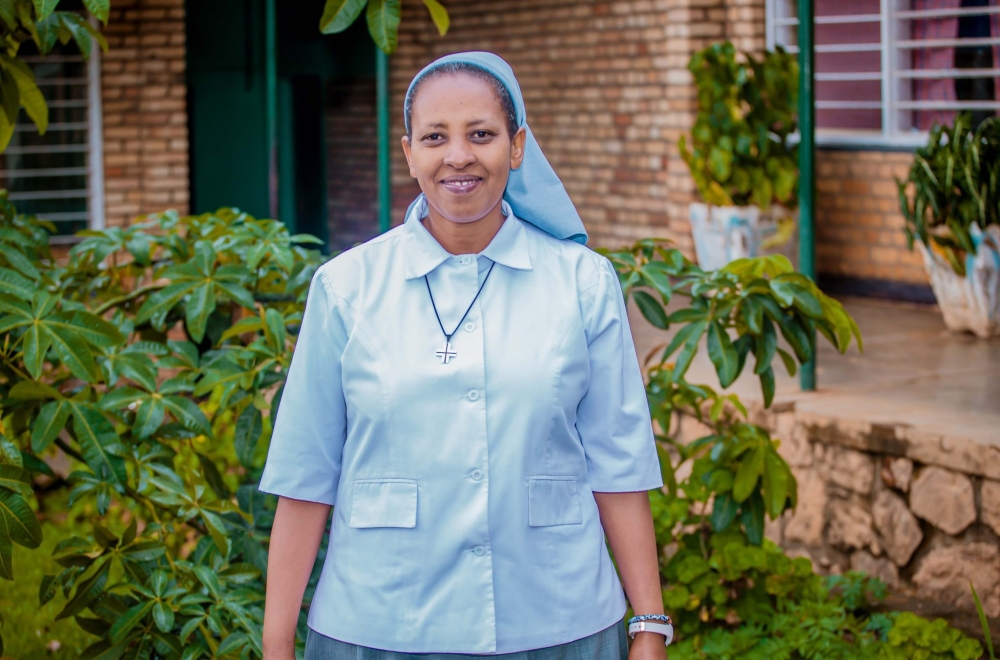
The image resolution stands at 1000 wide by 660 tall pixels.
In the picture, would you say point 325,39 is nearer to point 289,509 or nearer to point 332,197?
point 332,197

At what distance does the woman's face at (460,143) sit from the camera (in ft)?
6.16

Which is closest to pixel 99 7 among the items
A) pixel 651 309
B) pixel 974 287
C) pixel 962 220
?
pixel 651 309

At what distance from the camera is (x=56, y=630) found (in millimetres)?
4242

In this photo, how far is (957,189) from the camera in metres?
5.88

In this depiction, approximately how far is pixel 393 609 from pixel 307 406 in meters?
0.33

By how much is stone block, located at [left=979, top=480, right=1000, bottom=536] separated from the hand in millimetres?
2286

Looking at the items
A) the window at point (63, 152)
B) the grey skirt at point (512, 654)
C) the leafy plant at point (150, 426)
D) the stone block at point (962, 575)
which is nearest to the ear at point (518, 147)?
the grey skirt at point (512, 654)

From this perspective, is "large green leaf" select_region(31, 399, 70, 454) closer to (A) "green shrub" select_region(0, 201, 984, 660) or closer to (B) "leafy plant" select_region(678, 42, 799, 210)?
(A) "green shrub" select_region(0, 201, 984, 660)

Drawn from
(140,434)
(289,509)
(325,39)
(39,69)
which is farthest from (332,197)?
(289,509)

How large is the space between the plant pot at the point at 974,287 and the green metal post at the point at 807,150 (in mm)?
1333

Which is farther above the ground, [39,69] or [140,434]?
[39,69]

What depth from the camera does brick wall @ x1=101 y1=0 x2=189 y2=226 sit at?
8.84 metres

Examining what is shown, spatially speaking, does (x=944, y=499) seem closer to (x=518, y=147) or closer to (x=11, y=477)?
(x=518, y=147)

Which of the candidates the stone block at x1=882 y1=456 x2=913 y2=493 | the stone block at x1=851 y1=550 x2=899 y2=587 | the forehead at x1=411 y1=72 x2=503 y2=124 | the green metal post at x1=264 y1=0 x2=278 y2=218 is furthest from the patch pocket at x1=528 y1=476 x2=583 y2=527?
the green metal post at x1=264 y1=0 x2=278 y2=218
